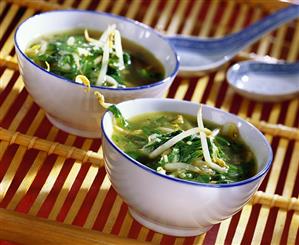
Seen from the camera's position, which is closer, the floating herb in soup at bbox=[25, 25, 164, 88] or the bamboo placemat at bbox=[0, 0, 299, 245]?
the bamboo placemat at bbox=[0, 0, 299, 245]

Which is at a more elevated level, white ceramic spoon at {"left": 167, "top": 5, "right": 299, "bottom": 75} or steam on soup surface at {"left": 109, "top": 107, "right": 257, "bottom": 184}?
steam on soup surface at {"left": 109, "top": 107, "right": 257, "bottom": 184}

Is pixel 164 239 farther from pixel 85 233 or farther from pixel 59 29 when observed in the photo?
pixel 59 29

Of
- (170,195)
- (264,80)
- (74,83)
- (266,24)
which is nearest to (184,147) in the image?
(170,195)

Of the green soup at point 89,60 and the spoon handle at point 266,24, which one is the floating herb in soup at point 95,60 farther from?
the spoon handle at point 266,24

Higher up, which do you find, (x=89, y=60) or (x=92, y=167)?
(x=89, y=60)

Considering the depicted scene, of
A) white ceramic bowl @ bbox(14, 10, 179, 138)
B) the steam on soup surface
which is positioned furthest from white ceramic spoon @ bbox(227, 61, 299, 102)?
the steam on soup surface

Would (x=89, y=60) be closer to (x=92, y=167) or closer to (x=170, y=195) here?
(x=92, y=167)

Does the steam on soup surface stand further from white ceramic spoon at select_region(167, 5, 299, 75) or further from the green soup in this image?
white ceramic spoon at select_region(167, 5, 299, 75)
